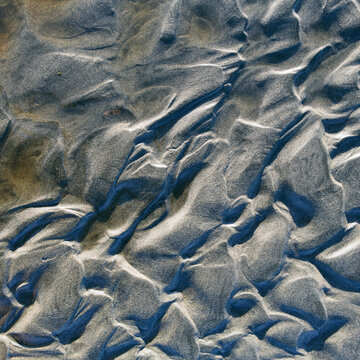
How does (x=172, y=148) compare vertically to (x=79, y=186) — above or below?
above

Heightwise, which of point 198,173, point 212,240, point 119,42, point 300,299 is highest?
point 119,42

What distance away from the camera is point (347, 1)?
155 centimetres

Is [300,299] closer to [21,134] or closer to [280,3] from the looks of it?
[280,3]

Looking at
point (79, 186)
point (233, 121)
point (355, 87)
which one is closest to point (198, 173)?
point (233, 121)

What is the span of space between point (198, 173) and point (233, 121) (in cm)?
35

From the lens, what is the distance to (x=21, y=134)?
1.53 meters

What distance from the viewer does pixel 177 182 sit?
151 centimetres

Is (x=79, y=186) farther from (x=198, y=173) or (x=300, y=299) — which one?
(x=300, y=299)

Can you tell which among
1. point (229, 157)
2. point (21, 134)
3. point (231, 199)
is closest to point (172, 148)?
point (229, 157)

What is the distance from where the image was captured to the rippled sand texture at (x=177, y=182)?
4.84 feet

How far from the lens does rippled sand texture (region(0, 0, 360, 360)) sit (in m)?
1.47

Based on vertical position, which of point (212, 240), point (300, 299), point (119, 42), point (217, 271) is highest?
point (119, 42)

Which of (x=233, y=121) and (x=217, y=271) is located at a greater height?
(x=233, y=121)

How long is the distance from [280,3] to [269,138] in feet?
2.50
